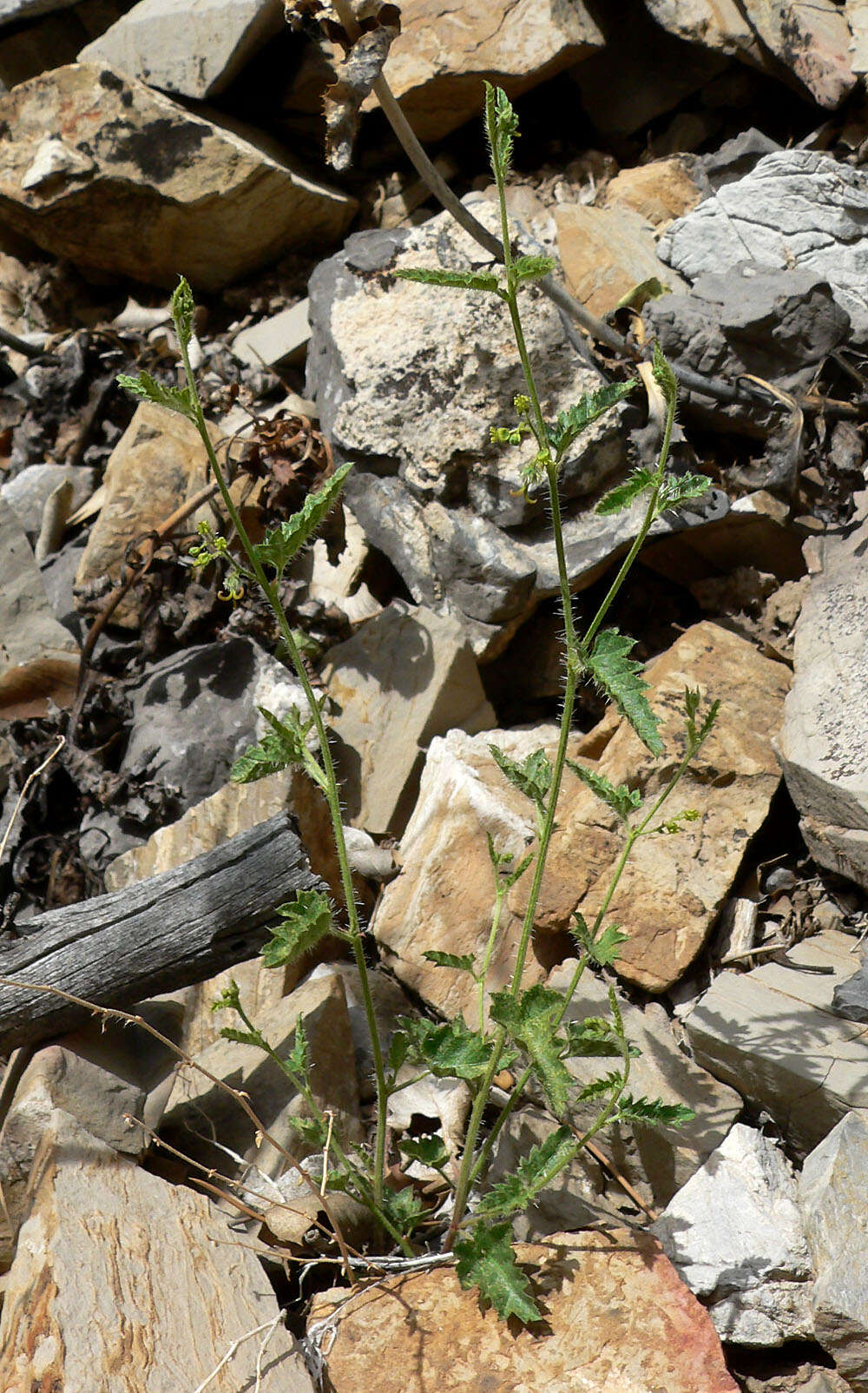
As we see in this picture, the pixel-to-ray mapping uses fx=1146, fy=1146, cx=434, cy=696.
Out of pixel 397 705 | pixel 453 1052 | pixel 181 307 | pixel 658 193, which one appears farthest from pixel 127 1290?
pixel 658 193

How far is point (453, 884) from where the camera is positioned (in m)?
3.15

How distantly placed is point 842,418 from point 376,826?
197 centimetres

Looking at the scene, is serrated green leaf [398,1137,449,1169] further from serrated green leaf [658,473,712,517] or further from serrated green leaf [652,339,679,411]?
serrated green leaf [652,339,679,411]

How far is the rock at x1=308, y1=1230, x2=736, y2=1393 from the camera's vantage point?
2062 mm

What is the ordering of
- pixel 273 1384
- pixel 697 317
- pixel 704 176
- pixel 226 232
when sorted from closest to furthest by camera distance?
pixel 273 1384
pixel 697 317
pixel 704 176
pixel 226 232

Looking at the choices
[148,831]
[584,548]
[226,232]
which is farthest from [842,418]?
[226,232]

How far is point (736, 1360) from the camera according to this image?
233 cm

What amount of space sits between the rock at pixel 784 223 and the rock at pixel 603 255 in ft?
0.36

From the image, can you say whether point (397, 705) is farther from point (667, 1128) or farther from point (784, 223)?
point (784, 223)

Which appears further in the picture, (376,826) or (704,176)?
(704,176)

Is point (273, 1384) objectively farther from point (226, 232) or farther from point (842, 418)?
point (226, 232)

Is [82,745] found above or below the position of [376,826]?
above

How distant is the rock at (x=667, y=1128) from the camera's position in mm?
2500

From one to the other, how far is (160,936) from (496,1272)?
1064 millimetres
